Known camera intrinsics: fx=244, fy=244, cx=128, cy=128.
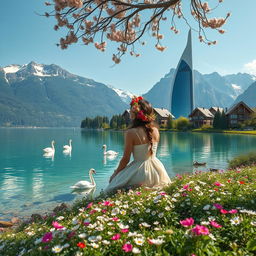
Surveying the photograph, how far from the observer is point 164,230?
2.75m

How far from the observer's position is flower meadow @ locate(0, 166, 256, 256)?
227cm

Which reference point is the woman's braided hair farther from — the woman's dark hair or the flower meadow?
the flower meadow

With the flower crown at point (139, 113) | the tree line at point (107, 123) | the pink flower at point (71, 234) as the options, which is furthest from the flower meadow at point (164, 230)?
the tree line at point (107, 123)

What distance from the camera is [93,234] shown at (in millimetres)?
2746

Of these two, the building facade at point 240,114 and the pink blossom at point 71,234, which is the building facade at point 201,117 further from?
the pink blossom at point 71,234

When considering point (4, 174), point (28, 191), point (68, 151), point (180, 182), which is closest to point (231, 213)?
point (180, 182)

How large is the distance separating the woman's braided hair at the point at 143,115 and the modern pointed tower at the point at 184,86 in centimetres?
15708

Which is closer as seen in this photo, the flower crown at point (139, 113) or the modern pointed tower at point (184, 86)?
the flower crown at point (139, 113)

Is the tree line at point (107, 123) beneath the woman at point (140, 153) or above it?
above

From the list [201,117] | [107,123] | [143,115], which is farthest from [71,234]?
[107,123]

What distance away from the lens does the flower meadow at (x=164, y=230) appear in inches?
89.2

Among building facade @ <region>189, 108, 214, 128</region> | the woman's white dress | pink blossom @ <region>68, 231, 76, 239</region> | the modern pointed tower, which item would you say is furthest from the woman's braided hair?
the modern pointed tower

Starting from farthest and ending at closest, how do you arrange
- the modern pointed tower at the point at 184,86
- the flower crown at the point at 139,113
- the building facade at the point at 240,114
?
the modern pointed tower at the point at 184,86 < the building facade at the point at 240,114 < the flower crown at the point at 139,113

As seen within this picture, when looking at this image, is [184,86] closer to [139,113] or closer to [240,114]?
[240,114]
